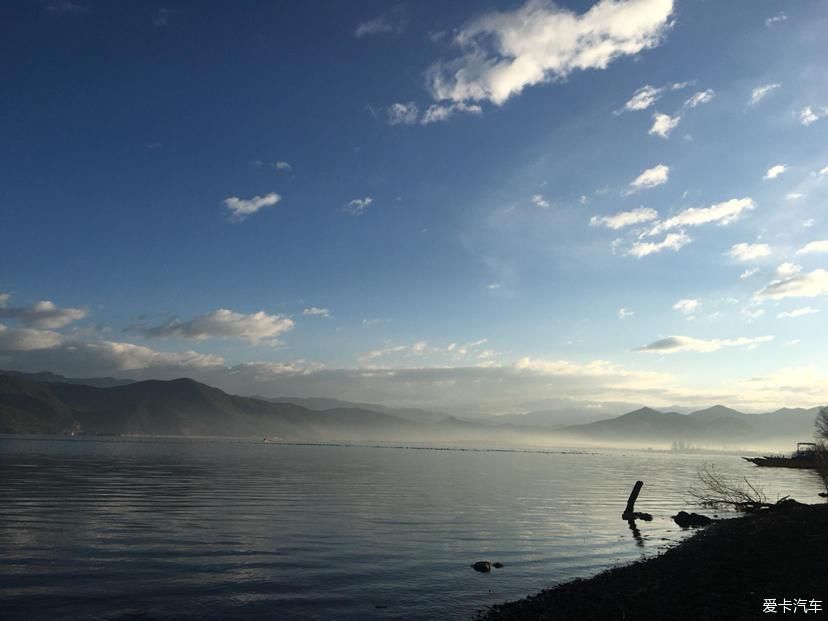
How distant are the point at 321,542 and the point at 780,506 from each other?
140 ft

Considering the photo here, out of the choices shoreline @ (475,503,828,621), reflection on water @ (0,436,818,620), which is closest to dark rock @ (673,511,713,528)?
reflection on water @ (0,436,818,620)

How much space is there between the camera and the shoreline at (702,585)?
20.0 metres

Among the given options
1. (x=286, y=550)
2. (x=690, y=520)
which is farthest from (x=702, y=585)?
(x=690, y=520)

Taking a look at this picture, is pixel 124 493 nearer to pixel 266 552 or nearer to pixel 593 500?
pixel 266 552

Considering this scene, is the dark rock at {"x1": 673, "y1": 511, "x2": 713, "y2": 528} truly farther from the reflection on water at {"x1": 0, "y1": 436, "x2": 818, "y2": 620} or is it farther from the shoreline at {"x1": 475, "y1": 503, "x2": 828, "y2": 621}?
the shoreline at {"x1": 475, "y1": 503, "x2": 828, "y2": 621}

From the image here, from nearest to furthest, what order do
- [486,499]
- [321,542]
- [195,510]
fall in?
[321,542] → [195,510] → [486,499]

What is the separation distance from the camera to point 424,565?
101 ft

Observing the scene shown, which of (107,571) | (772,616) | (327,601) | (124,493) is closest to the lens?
(772,616)

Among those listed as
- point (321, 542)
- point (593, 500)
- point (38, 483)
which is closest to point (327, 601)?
A: point (321, 542)

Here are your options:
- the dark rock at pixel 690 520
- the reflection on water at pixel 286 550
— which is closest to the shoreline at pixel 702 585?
the reflection on water at pixel 286 550

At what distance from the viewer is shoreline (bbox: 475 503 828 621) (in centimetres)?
2005

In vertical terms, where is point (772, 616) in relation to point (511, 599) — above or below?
above

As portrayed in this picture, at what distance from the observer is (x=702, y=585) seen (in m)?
23.7

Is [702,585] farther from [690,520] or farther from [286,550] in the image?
[690,520]
